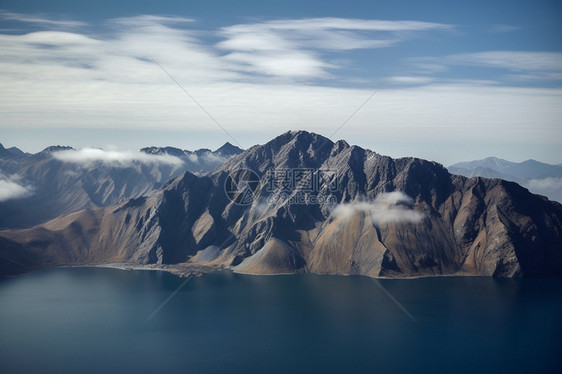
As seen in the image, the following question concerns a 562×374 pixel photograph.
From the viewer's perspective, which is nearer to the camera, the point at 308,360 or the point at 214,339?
the point at 308,360

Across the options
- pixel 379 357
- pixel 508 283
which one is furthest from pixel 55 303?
pixel 508 283

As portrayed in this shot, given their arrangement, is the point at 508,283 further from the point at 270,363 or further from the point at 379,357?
the point at 270,363

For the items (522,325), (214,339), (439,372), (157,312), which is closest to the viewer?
(439,372)

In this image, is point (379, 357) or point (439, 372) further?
point (379, 357)

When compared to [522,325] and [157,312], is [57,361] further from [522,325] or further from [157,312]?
[522,325]

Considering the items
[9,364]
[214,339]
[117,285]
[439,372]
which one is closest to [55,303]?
[117,285]

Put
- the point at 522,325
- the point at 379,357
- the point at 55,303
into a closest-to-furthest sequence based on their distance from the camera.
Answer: the point at 379,357 < the point at 522,325 < the point at 55,303
